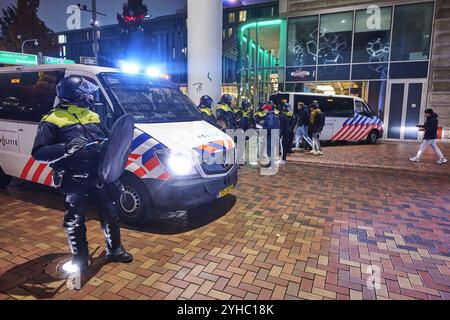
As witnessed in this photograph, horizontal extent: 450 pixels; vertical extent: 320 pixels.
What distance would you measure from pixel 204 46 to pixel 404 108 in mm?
11772

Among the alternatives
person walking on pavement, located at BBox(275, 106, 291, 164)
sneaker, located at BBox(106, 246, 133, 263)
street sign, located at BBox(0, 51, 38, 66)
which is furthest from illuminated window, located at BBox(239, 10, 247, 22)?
sneaker, located at BBox(106, 246, 133, 263)

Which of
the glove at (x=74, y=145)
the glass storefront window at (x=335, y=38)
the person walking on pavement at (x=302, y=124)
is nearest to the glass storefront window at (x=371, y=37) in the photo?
the glass storefront window at (x=335, y=38)

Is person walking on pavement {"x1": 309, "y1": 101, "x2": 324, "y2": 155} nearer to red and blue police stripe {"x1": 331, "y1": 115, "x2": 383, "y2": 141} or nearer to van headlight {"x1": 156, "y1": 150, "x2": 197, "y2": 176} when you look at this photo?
red and blue police stripe {"x1": 331, "y1": 115, "x2": 383, "y2": 141}

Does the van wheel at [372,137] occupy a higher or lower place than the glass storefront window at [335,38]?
lower

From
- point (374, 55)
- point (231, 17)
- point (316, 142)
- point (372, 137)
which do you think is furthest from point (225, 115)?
point (231, 17)

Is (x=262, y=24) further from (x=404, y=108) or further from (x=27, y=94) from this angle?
(x=27, y=94)

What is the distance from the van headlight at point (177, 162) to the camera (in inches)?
154

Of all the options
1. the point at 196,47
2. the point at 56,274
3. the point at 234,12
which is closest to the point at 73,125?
the point at 56,274

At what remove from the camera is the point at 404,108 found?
16.1m

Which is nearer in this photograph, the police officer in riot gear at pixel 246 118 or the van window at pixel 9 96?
the van window at pixel 9 96

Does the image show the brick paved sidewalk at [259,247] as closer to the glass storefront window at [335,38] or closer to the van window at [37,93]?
the van window at [37,93]

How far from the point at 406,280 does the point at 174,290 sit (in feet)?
7.61

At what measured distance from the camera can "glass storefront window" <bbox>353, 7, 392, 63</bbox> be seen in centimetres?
1644
